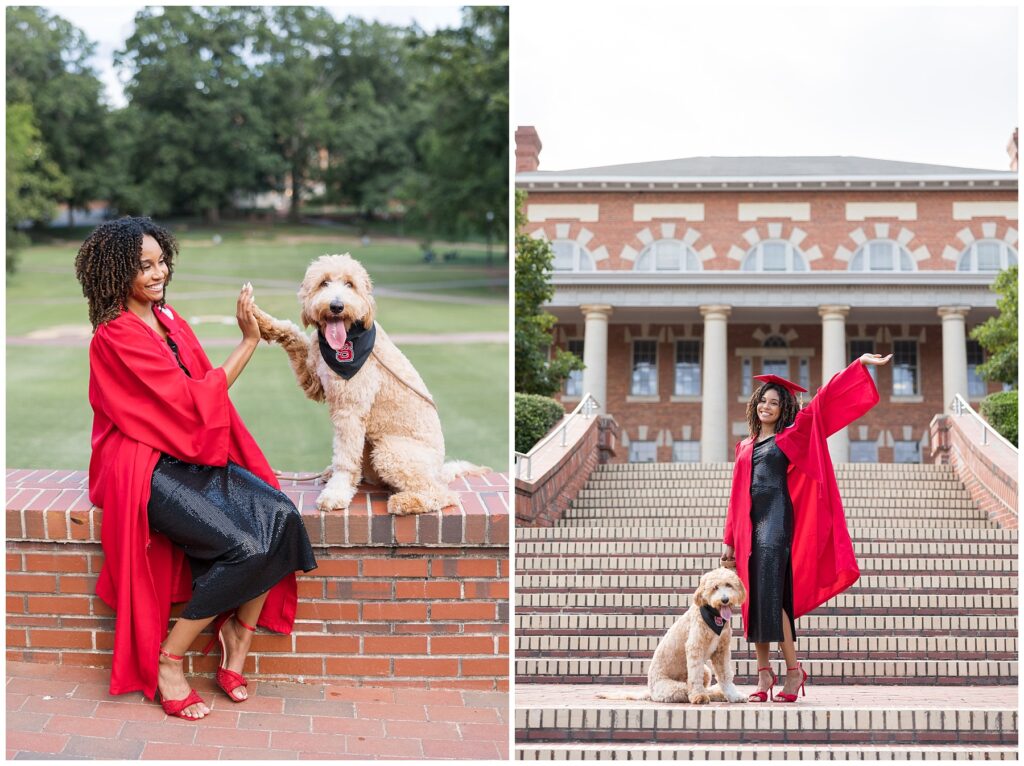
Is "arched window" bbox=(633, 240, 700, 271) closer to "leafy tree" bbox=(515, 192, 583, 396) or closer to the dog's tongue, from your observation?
"leafy tree" bbox=(515, 192, 583, 396)

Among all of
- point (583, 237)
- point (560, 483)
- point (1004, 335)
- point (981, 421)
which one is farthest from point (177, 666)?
point (583, 237)


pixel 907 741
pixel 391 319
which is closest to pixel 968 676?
pixel 907 741

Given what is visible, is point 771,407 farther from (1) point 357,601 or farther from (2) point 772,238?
(2) point 772,238

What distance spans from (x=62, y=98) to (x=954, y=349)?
50183 mm

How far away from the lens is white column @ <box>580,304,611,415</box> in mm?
24250

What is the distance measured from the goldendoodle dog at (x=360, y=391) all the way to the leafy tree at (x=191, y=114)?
5815 centimetres

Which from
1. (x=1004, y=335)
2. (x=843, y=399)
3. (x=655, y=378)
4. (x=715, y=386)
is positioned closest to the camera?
(x=843, y=399)

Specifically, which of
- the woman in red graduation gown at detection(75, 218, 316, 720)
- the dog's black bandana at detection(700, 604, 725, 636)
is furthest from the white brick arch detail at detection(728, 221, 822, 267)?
the woman in red graduation gown at detection(75, 218, 316, 720)

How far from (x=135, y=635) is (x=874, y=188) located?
2478cm

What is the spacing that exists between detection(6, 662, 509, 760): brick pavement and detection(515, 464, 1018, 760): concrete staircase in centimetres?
36

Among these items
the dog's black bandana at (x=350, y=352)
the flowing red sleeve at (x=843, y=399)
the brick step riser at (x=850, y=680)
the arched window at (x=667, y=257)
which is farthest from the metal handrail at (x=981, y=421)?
the arched window at (x=667, y=257)

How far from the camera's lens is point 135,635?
179 inches

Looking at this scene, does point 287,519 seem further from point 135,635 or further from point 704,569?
point 704,569

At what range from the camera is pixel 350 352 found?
15.8 ft
